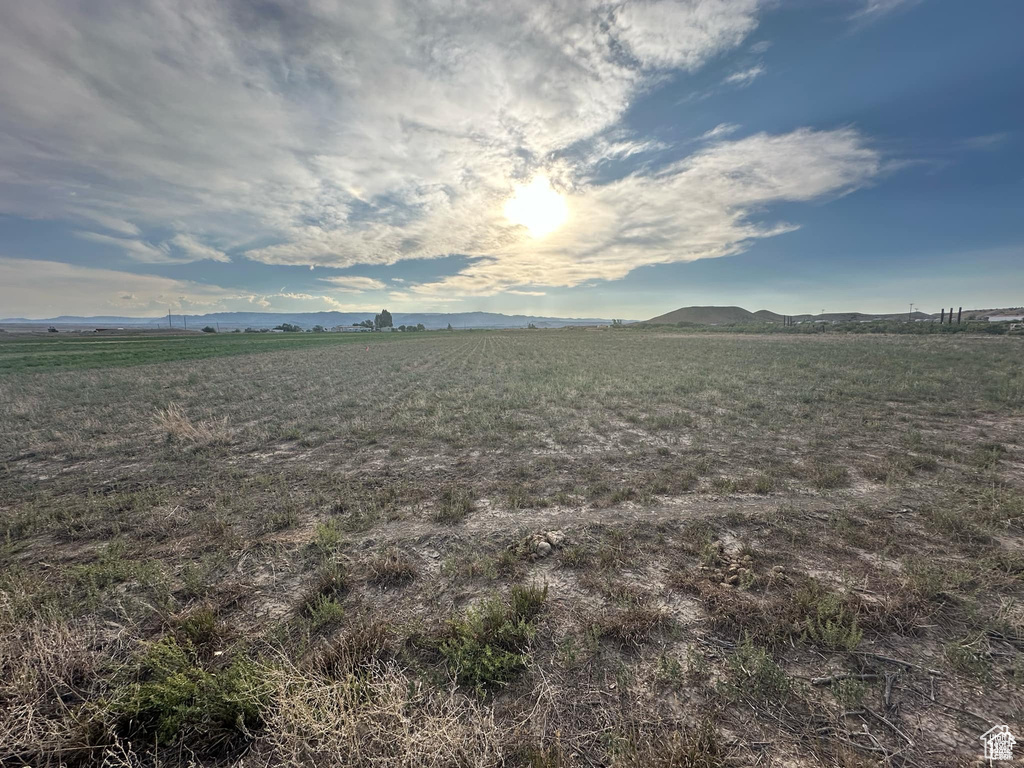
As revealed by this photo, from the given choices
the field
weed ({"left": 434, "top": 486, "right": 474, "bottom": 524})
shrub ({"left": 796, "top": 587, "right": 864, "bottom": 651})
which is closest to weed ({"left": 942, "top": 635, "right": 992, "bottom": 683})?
the field

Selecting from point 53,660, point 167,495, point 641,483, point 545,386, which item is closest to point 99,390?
point 167,495

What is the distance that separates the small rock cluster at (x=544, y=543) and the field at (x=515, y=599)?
0.05 meters

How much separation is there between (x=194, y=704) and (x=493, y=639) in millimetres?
2330

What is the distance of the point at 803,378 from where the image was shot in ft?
64.4

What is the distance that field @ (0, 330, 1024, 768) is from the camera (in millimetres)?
2740

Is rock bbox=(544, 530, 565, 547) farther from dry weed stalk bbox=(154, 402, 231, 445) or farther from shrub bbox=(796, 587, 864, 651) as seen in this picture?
dry weed stalk bbox=(154, 402, 231, 445)

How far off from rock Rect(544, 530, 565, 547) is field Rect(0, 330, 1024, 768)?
0.05 meters

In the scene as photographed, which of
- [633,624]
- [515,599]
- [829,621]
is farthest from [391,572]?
[829,621]

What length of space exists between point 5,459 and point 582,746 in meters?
14.6

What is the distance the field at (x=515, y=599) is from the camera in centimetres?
274

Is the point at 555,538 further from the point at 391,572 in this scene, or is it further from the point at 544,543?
the point at 391,572

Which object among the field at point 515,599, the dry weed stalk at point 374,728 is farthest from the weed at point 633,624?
the dry weed stalk at point 374,728

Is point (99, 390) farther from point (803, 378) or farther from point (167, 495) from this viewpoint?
point (803, 378)

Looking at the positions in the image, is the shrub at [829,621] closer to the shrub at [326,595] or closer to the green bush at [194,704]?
the shrub at [326,595]
